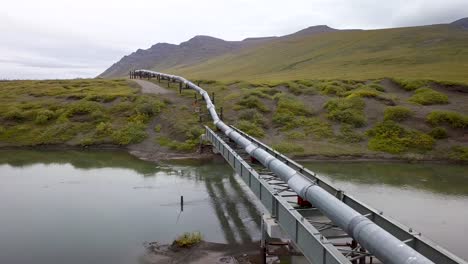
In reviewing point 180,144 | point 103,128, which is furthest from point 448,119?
point 103,128

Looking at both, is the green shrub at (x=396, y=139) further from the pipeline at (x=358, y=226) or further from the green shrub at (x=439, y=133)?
the pipeline at (x=358, y=226)

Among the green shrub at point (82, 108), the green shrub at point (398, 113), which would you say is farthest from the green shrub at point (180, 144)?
the green shrub at point (398, 113)

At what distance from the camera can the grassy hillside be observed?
226ft

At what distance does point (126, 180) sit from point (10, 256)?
39.9ft

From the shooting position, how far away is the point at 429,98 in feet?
151

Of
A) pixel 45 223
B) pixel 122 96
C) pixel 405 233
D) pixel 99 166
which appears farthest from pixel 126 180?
pixel 122 96

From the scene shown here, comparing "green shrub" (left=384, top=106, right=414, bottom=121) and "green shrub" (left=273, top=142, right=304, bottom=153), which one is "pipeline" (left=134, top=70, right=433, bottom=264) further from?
"green shrub" (left=384, top=106, right=414, bottom=121)

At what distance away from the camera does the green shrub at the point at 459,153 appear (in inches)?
1361

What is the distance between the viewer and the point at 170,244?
16812 millimetres

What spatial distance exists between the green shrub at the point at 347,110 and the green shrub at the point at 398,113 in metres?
2.37

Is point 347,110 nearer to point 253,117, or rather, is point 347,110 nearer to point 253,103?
point 253,117

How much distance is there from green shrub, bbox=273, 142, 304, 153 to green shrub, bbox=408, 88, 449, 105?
18.1 metres

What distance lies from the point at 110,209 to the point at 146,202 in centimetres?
205

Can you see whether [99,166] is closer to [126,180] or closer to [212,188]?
[126,180]
